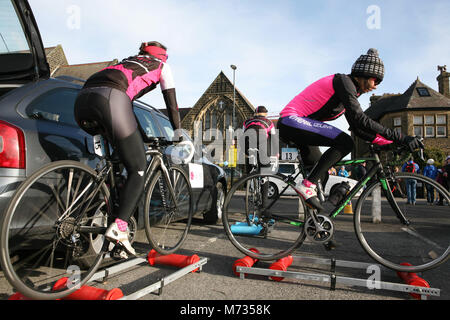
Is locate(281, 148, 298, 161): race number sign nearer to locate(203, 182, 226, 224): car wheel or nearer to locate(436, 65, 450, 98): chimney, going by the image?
locate(203, 182, 226, 224): car wheel

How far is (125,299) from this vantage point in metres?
2.02

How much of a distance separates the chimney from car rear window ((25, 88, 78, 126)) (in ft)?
148

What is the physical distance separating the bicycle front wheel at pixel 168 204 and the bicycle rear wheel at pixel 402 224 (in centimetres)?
183

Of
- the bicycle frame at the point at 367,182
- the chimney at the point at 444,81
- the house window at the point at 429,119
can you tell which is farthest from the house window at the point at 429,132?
the bicycle frame at the point at 367,182

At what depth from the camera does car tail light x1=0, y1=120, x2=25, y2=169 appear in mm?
2209

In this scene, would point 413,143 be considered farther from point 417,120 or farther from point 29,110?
point 417,120

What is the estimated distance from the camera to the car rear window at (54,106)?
2.55m

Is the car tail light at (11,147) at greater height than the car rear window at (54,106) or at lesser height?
lesser

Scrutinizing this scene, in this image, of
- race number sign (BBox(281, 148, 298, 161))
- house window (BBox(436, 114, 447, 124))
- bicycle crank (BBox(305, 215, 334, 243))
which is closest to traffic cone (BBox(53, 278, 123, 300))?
bicycle crank (BBox(305, 215, 334, 243))

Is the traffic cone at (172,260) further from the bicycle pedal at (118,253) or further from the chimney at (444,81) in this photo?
the chimney at (444,81)

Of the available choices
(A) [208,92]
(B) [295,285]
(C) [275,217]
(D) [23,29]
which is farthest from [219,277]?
(A) [208,92]

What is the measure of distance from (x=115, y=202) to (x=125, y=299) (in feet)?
2.82

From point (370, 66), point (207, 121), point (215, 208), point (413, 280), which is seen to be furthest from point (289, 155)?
point (207, 121)
